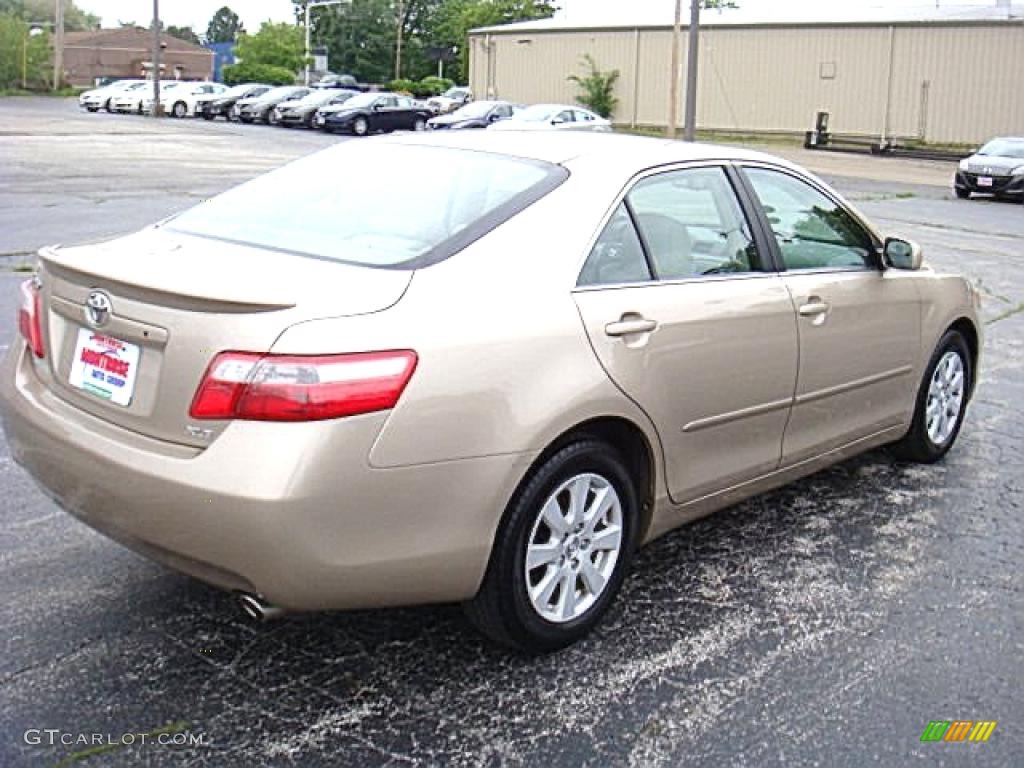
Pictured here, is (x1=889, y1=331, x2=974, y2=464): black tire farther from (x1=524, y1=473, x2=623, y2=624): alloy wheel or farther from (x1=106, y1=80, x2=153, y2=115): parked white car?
(x1=106, y1=80, x2=153, y2=115): parked white car

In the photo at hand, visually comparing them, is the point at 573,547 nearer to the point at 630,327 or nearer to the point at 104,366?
the point at 630,327

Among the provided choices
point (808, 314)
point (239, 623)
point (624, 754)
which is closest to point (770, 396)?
point (808, 314)

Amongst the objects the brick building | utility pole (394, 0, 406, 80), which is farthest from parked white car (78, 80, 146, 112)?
the brick building

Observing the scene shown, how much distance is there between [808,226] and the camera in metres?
5.04

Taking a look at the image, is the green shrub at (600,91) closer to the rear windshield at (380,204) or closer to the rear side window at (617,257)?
the rear windshield at (380,204)

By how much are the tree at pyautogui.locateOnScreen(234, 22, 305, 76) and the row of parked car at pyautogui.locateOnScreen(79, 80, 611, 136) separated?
90.2 feet

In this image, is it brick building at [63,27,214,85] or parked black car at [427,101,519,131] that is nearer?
A: parked black car at [427,101,519,131]

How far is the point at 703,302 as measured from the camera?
4.23 metres

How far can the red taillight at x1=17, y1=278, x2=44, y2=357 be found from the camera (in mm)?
3896

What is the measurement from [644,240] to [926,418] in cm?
226

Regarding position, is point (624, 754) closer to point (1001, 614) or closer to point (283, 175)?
point (1001, 614)

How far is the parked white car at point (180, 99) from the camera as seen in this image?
2060 inches

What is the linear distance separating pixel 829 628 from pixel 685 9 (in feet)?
187

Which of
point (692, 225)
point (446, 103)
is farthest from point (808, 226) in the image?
point (446, 103)
